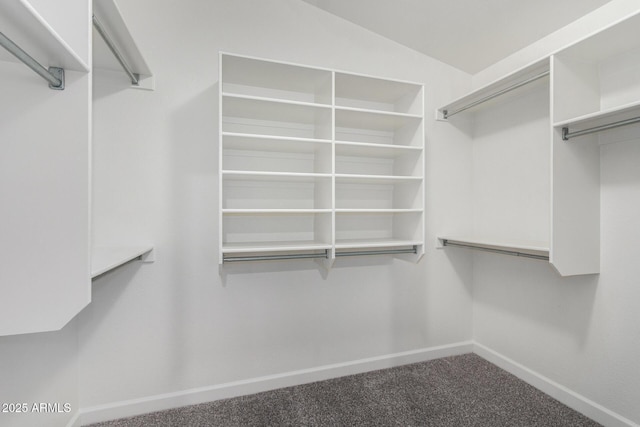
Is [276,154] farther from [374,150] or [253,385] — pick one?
[253,385]

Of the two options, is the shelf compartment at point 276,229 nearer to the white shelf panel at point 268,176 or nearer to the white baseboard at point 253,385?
the white shelf panel at point 268,176

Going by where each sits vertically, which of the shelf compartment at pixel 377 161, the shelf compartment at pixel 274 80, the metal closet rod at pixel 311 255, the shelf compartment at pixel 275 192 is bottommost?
the metal closet rod at pixel 311 255

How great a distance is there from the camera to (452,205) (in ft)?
8.49

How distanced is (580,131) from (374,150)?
1.15m

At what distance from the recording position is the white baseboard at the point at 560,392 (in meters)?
1.72

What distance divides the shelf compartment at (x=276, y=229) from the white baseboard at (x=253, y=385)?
0.98 m

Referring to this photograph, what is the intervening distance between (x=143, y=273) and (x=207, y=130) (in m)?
1.01

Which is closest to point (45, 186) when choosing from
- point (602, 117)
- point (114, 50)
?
point (114, 50)

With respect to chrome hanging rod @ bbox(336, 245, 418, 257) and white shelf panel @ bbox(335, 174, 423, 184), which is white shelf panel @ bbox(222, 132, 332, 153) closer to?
white shelf panel @ bbox(335, 174, 423, 184)

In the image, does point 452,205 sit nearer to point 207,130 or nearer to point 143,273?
point 207,130

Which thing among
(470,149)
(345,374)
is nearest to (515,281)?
(470,149)

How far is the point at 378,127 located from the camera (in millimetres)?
2334

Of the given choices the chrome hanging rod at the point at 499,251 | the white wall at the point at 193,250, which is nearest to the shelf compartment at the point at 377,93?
the white wall at the point at 193,250

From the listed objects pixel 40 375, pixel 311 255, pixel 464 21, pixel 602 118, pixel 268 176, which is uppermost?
pixel 464 21
